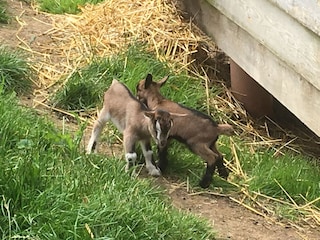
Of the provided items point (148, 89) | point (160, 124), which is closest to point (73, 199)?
point (160, 124)

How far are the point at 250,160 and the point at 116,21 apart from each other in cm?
236

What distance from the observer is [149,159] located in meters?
5.68

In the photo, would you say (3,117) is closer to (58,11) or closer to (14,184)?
(14,184)

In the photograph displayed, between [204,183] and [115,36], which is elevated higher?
[204,183]

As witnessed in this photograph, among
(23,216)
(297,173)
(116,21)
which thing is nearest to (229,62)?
(116,21)

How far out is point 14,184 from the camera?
4.47m

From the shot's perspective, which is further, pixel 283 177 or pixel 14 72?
pixel 14 72

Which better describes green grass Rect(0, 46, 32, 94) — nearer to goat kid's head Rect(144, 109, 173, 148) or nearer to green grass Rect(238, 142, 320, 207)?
goat kid's head Rect(144, 109, 173, 148)

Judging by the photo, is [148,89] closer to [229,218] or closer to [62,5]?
[229,218]

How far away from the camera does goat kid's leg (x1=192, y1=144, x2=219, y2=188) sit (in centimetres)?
562

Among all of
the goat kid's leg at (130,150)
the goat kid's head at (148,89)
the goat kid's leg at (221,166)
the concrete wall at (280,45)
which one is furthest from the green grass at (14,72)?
the goat kid's leg at (221,166)

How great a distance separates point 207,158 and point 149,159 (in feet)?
1.21

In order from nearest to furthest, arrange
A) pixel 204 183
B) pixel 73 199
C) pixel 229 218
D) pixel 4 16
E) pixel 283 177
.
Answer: pixel 73 199 < pixel 229 218 < pixel 204 183 < pixel 283 177 < pixel 4 16

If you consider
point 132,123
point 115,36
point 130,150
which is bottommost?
point 115,36
